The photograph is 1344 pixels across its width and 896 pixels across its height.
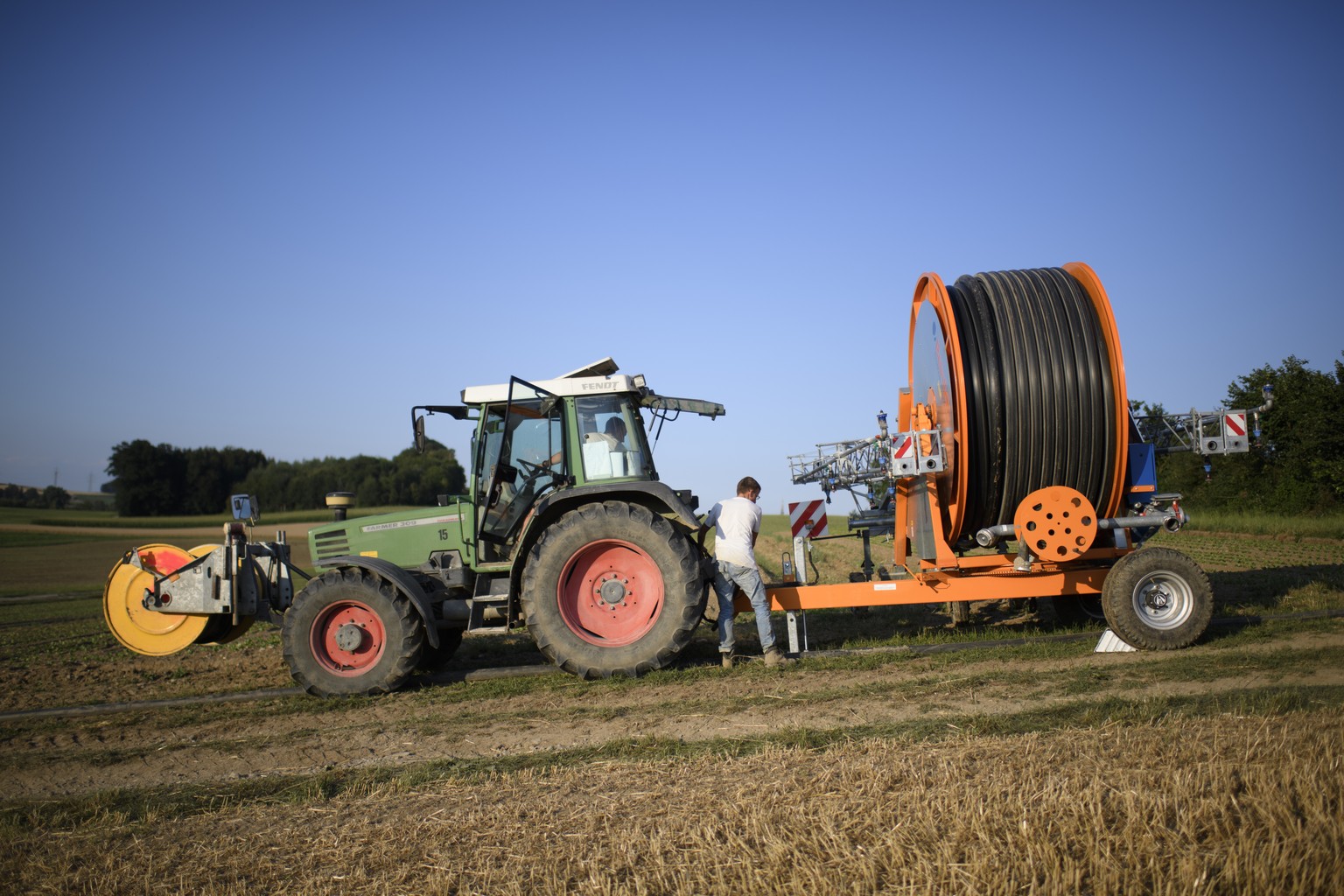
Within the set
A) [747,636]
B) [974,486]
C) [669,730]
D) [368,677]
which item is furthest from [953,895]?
[747,636]

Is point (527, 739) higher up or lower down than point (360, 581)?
lower down

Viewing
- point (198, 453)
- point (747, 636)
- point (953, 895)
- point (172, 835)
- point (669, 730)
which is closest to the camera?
point (953, 895)

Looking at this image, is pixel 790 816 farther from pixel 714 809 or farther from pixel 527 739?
pixel 527 739

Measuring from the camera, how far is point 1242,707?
4.92m

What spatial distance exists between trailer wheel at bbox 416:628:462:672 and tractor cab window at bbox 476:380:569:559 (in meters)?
1.17

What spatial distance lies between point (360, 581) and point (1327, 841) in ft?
22.3

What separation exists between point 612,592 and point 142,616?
476 centimetres

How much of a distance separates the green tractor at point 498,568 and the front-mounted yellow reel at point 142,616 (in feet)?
0.05

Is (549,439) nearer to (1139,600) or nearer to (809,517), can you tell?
(809,517)

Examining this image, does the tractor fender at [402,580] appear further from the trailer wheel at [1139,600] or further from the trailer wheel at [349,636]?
the trailer wheel at [1139,600]

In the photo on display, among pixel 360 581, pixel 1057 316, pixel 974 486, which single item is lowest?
pixel 360 581

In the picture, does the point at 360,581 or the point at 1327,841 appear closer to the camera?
the point at 1327,841

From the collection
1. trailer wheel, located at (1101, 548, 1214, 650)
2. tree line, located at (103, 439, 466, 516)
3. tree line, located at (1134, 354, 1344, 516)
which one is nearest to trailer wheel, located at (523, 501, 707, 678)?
trailer wheel, located at (1101, 548, 1214, 650)

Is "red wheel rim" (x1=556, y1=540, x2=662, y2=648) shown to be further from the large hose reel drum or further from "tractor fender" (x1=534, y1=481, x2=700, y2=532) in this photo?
the large hose reel drum
